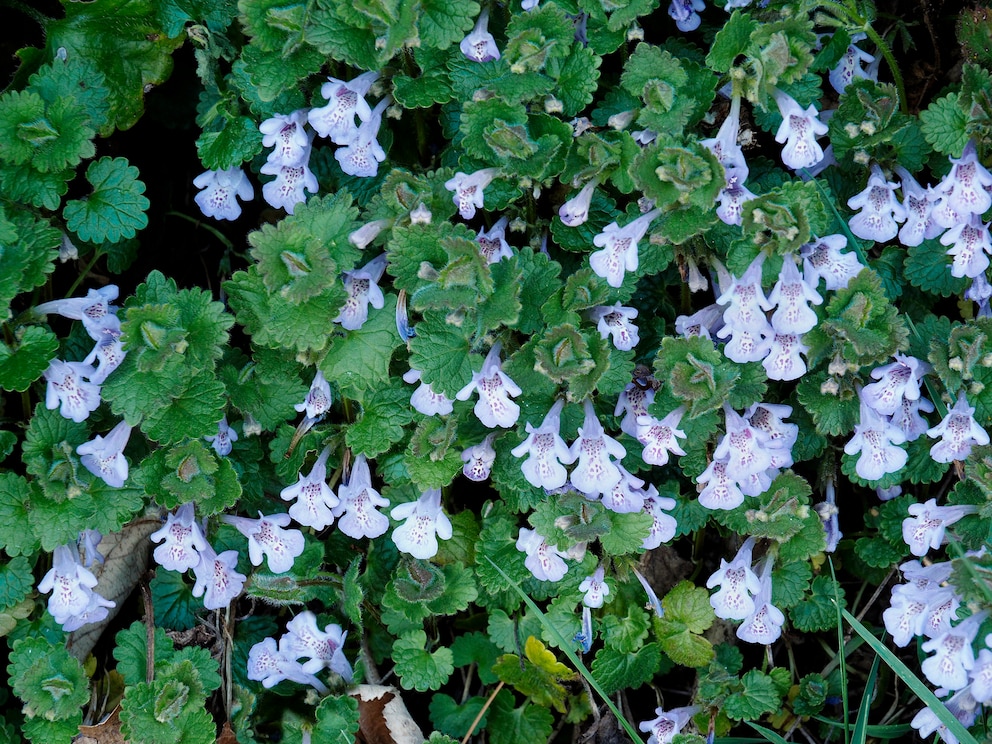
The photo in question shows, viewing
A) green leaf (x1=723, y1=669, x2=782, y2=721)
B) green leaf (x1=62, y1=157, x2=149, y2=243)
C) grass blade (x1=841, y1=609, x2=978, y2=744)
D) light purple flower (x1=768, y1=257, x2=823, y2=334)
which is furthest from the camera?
green leaf (x1=723, y1=669, x2=782, y2=721)

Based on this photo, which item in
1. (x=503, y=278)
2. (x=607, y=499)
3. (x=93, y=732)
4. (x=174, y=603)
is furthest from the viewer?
(x=174, y=603)

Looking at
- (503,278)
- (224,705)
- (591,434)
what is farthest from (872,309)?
(224,705)

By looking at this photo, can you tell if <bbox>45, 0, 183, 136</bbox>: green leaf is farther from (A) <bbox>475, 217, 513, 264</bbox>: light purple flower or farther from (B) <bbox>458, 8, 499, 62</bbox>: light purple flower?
(A) <bbox>475, 217, 513, 264</bbox>: light purple flower

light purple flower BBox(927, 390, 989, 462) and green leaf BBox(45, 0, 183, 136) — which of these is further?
green leaf BBox(45, 0, 183, 136)

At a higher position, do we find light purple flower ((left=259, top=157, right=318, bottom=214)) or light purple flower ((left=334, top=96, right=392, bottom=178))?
light purple flower ((left=334, top=96, right=392, bottom=178))

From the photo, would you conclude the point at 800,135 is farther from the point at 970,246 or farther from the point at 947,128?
the point at 970,246

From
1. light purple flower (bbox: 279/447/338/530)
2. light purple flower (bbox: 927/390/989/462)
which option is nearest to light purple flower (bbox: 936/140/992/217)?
light purple flower (bbox: 927/390/989/462)

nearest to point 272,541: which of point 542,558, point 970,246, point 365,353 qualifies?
point 365,353

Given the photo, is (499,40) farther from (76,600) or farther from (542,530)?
(76,600)
